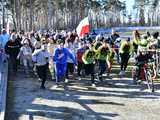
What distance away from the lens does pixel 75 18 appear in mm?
113625

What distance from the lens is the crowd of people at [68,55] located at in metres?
19.9

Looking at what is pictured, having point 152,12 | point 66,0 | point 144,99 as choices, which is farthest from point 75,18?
point 144,99

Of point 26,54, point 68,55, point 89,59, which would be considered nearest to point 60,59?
point 68,55

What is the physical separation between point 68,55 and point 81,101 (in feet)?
12.7

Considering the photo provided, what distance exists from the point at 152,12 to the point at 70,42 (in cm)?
10905

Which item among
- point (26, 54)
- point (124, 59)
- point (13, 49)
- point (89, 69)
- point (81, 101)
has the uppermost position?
point (13, 49)

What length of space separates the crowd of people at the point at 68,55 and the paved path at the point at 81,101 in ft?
2.12

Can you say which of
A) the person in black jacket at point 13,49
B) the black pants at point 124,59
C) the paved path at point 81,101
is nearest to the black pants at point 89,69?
the paved path at point 81,101

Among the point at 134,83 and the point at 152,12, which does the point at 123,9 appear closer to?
the point at 152,12

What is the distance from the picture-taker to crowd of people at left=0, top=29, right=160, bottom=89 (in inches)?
784

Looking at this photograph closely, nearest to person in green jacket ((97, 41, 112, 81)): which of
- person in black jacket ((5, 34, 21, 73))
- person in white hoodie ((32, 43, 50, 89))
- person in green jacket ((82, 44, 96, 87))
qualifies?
person in green jacket ((82, 44, 96, 87))

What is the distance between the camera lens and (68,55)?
2067cm

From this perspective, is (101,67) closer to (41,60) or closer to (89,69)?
A: (89,69)

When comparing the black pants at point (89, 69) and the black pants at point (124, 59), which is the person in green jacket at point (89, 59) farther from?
the black pants at point (124, 59)
